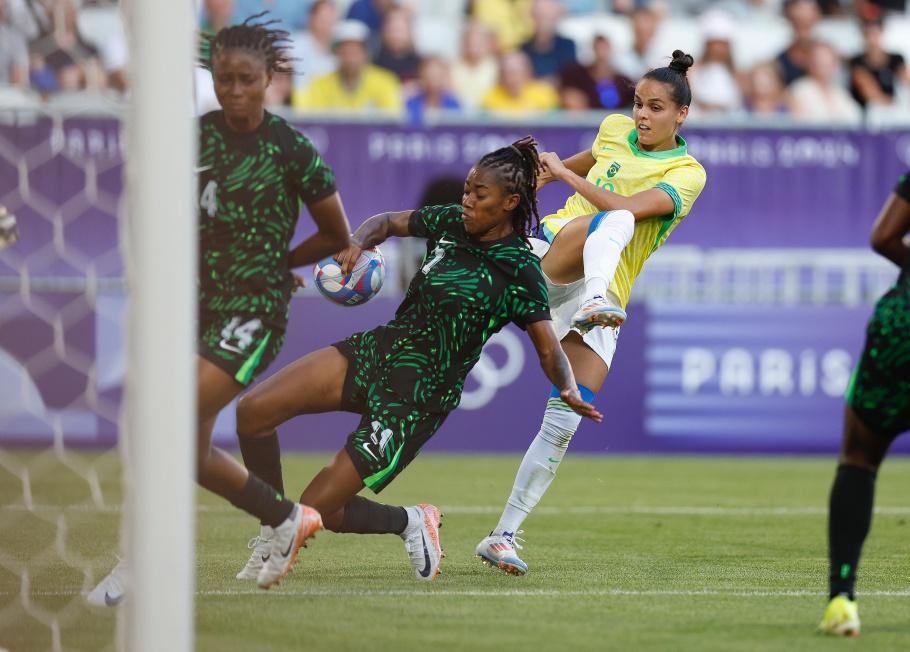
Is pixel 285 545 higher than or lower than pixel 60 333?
higher

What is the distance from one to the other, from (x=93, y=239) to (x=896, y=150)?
7.18 meters

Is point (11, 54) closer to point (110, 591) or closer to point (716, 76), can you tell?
point (110, 591)

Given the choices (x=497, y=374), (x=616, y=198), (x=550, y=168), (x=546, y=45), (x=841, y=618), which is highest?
(x=546, y=45)

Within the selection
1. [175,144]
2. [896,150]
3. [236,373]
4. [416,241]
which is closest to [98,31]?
[236,373]

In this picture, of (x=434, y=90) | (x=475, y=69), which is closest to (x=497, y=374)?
(x=434, y=90)

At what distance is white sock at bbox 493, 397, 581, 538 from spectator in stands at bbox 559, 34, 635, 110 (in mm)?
8713

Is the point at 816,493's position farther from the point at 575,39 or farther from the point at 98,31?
the point at 575,39

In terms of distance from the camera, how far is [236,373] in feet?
19.3

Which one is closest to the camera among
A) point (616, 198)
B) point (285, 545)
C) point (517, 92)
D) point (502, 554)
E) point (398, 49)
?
point (285, 545)

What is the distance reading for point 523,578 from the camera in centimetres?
695

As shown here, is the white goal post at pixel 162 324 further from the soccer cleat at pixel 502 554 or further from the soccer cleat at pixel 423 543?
the soccer cleat at pixel 502 554

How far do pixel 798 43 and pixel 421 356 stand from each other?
1208 centimetres

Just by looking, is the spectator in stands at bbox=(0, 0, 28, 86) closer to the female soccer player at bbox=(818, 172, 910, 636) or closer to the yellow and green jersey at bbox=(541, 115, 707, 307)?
the yellow and green jersey at bbox=(541, 115, 707, 307)

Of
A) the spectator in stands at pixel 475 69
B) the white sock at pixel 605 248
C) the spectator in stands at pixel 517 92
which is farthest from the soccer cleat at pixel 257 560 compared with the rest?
the spectator in stands at pixel 475 69
